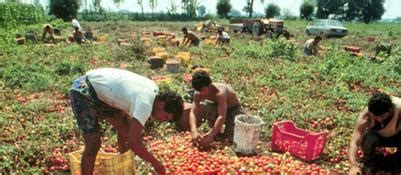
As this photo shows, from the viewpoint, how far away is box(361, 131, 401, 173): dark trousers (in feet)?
14.8

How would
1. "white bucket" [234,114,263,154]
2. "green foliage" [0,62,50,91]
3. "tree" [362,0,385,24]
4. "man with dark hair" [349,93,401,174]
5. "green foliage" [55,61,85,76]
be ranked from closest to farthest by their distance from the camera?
"man with dark hair" [349,93,401,174] < "white bucket" [234,114,263,154] < "green foliage" [0,62,50,91] < "green foliage" [55,61,85,76] < "tree" [362,0,385,24]

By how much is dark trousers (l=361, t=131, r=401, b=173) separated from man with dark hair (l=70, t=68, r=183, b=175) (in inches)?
99.9

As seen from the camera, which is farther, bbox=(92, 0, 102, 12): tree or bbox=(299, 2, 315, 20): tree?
bbox=(92, 0, 102, 12): tree

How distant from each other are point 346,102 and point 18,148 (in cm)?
607

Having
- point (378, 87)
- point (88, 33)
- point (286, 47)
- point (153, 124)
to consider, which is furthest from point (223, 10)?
point (153, 124)

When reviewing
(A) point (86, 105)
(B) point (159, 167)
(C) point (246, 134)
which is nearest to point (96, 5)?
(C) point (246, 134)

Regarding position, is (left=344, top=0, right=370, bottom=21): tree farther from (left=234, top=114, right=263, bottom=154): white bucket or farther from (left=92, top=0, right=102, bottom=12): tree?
(left=234, top=114, right=263, bottom=154): white bucket

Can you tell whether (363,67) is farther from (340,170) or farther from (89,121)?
(89,121)

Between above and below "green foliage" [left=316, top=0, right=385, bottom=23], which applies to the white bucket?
below

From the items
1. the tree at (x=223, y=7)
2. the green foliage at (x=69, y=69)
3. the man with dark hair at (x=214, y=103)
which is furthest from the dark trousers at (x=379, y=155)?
the tree at (x=223, y=7)

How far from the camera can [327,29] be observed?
2488 centimetres

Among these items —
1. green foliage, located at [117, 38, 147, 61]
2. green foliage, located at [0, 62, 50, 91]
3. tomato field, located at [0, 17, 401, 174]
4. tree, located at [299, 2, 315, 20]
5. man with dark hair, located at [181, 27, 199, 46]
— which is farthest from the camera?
tree, located at [299, 2, 315, 20]

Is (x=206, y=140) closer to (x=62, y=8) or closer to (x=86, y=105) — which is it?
(x=86, y=105)

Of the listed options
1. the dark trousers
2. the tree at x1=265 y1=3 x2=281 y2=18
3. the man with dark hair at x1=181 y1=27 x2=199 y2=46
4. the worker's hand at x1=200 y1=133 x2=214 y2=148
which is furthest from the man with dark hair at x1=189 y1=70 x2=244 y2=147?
the tree at x1=265 y1=3 x2=281 y2=18
